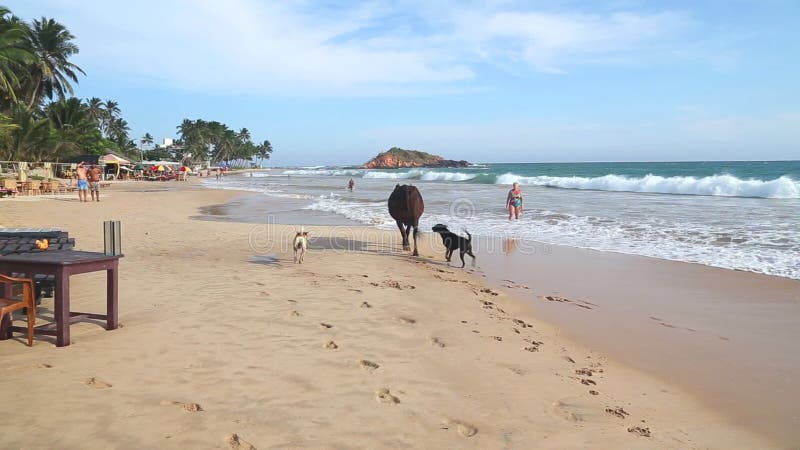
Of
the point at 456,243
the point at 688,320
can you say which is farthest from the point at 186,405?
the point at 456,243

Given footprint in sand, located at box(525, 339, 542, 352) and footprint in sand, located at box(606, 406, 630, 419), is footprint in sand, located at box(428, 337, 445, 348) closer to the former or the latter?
footprint in sand, located at box(525, 339, 542, 352)

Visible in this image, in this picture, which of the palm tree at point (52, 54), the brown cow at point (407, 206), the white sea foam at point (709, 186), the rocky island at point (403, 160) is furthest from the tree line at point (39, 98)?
the rocky island at point (403, 160)

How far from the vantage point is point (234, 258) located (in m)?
9.23

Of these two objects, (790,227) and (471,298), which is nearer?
(471,298)

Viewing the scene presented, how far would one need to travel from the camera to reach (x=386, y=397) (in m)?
3.69

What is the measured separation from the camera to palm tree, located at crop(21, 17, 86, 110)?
44.8m

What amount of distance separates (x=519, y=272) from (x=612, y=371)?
4527 mm

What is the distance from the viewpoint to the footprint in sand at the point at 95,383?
360 centimetres

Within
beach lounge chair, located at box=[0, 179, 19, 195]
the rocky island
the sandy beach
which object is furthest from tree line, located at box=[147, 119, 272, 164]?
the sandy beach

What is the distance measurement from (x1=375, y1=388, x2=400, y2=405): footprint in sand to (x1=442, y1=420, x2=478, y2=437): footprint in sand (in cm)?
43

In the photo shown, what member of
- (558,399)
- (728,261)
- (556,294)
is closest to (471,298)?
(556,294)

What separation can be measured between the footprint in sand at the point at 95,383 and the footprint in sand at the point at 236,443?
1223 mm

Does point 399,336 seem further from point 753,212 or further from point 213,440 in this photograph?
point 753,212

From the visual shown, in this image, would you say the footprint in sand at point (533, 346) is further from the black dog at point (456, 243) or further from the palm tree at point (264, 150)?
the palm tree at point (264, 150)
